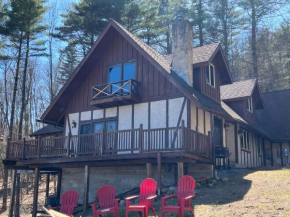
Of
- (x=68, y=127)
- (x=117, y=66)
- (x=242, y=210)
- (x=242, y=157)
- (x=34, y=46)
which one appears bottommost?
(x=242, y=210)

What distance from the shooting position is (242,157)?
1983 cm

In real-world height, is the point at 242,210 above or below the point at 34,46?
below

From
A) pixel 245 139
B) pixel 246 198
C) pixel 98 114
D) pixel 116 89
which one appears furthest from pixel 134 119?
pixel 245 139

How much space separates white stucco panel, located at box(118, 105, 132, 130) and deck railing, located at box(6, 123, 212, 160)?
66.8 inches

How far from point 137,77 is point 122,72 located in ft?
3.47

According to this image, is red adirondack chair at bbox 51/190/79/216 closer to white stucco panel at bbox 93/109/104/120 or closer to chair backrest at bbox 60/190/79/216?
chair backrest at bbox 60/190/79/216

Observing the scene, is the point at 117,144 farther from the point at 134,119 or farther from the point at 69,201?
the point at 69,201

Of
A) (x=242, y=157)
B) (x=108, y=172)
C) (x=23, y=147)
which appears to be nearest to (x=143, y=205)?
(x=108, y=172)

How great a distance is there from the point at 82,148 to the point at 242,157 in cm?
969

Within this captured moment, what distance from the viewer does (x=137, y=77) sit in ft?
52.8

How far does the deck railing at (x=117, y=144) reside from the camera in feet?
41.7

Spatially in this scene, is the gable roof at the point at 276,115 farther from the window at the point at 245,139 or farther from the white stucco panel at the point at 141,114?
the white stucco panel at the point at 141,114

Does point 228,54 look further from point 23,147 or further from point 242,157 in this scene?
point 23,147

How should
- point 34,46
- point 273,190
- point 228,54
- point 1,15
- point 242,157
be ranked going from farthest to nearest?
point 228,54 → point 34,46 → point 1,15 → point 242,157 → point 273,190
